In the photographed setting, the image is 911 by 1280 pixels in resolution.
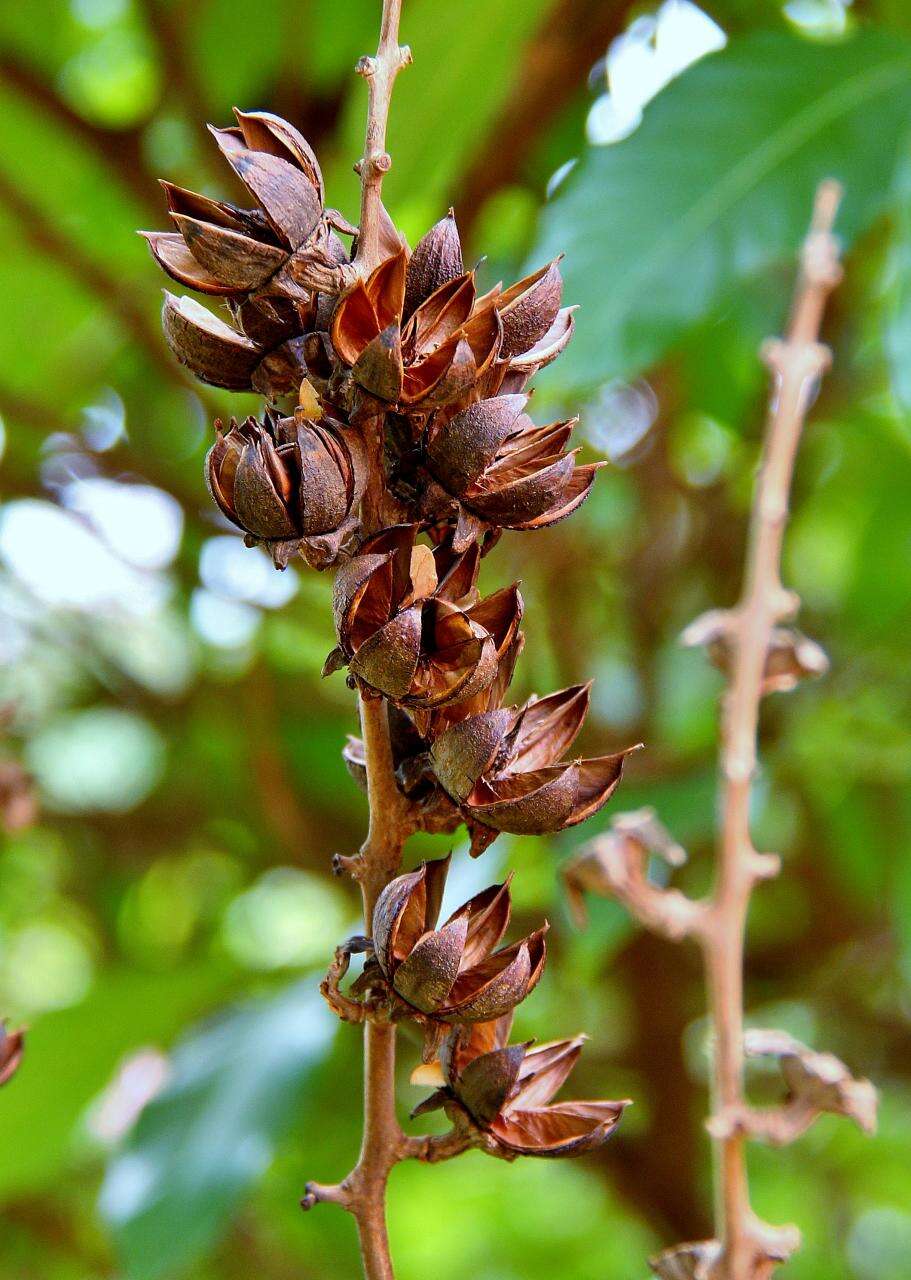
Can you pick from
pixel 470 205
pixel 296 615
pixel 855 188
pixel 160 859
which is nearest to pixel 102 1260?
pixel 160 859

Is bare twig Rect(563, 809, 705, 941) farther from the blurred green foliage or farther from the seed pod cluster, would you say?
the blurred green foliage

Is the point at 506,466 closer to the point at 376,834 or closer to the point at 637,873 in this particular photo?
the point at 376,834

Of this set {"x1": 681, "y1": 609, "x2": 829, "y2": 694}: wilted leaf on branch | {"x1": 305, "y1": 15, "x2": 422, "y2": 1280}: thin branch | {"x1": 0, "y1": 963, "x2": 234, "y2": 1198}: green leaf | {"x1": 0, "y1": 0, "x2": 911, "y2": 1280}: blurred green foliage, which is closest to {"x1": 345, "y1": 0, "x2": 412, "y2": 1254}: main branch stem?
{"x1": 305, "y1": 15, "x2": 422, "y2": 1280}: thin branch

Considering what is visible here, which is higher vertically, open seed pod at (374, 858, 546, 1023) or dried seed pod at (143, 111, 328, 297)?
dried seed pod at (143, 111, 328, 297)

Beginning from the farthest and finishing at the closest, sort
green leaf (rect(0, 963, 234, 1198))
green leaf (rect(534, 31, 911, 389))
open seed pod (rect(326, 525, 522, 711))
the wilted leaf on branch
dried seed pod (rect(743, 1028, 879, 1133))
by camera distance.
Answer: green leaf (rect(0, 963, 234, 1198)), green leaf (rect(534, 31, 911, 389)), the wilted leaf on branch, dried seed pod (rect(743, 1028, 879, 1133)), open seed pod (rect(326, 525, 522, 711))

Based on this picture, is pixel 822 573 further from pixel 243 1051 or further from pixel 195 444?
pixel 243 1051
